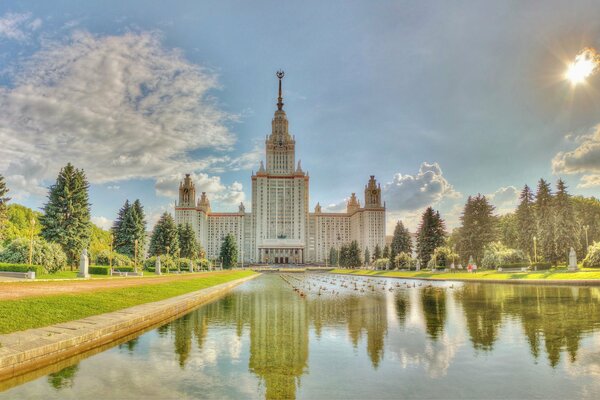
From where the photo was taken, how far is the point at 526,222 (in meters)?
61.6

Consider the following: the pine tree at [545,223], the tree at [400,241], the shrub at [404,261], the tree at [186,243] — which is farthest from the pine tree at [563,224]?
the tree at [186,243]

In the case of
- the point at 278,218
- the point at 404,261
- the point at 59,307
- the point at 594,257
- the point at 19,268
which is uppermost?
the point at 278,218

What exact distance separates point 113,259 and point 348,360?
159 ft

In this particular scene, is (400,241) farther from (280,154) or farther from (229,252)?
(280,154)

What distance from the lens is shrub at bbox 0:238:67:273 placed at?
115ft

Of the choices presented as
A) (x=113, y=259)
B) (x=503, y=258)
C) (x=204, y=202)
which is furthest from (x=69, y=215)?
(x=204, y=202)

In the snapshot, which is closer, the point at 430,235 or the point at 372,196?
the point at 430,235

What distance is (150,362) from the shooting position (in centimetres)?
961

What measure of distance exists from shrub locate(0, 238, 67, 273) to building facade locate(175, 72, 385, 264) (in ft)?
415

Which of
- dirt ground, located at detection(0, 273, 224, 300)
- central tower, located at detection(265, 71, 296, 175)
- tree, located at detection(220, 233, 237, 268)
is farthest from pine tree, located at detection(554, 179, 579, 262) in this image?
central tower, located at detection(265, 71, 296, 175)

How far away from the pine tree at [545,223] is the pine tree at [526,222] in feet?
6.16

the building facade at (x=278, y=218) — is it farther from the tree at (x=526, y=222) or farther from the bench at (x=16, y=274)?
the bench at (x=16, y=274)

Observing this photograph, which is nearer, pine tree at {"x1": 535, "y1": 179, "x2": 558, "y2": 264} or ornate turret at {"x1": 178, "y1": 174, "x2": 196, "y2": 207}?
pine tree at {"x1": 535, "y1": 179, "x2": 558, "y2": 264}

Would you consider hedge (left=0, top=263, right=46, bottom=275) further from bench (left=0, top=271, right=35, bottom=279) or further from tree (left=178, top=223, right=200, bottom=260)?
tree (left=178, top=223, right=200, bottom=260)
